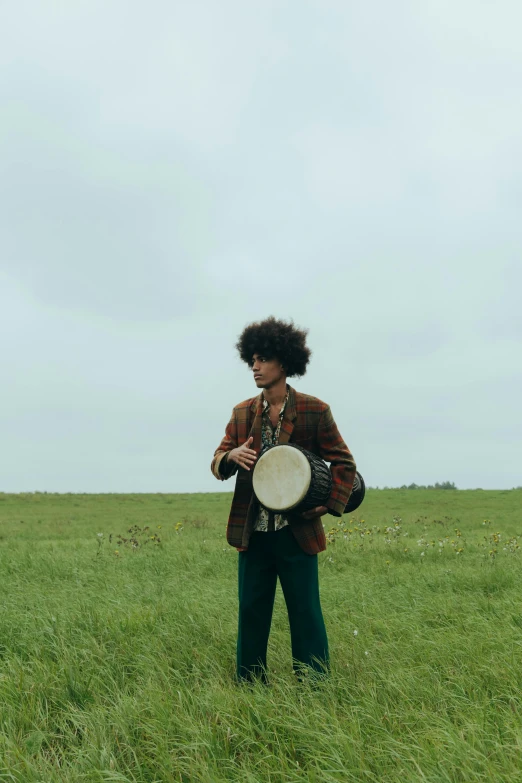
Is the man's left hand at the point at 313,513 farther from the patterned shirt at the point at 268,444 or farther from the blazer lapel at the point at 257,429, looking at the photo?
the blazer lapel at the point at 257,429

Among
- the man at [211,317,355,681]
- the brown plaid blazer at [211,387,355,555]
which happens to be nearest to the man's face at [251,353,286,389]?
the man at [211,317,355,681]

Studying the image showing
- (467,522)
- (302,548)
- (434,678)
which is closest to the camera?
(302,548)

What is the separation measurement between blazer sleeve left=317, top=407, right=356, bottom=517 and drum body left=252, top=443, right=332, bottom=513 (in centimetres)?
15

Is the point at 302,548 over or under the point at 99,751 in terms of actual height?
over

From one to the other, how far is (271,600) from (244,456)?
1168 mm

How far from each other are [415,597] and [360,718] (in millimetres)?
4074

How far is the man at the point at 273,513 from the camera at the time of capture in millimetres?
4445

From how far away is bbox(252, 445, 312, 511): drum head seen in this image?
13.8ft

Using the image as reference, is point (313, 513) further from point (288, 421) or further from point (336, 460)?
point (288, 421)

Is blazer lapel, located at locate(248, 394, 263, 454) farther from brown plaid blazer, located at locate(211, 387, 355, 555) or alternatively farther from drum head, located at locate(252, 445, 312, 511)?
drum head, located at locate(252, 445, 312, 511)

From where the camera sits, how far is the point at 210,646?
561 centimetres

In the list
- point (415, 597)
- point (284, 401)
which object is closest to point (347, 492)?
point (284, 401)

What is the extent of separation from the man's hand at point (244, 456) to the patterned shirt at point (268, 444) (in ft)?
0.74

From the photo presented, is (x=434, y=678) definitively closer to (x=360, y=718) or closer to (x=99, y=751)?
(x=360, y=718)
